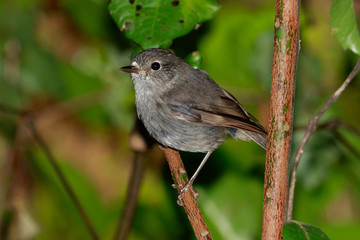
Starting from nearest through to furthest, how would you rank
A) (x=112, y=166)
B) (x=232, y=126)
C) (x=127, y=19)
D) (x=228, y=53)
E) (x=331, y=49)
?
(x=127, y=19), (x=232, y=126), (x=228, y=53), (x=331, y=49), (x=112, y=166)

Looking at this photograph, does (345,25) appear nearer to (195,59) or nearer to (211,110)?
(195,59)

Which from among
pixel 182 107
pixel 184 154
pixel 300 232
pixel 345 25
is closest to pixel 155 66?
pixel 182 107

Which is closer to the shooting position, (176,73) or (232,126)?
(232,126)

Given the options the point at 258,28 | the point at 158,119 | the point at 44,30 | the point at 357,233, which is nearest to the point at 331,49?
the point at 258,28

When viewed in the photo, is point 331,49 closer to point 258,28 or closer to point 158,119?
point 258,28

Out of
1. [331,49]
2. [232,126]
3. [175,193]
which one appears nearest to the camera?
[232,126]

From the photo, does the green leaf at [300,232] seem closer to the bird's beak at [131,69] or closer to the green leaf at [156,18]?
the green leaf at [156,18]

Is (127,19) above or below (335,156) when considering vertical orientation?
above

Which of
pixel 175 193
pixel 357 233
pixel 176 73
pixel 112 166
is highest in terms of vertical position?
pixel 176 73

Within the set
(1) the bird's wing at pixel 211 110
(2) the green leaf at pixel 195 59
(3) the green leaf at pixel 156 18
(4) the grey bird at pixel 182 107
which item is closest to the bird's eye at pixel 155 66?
(4) the grey bird at pixel 182 107
